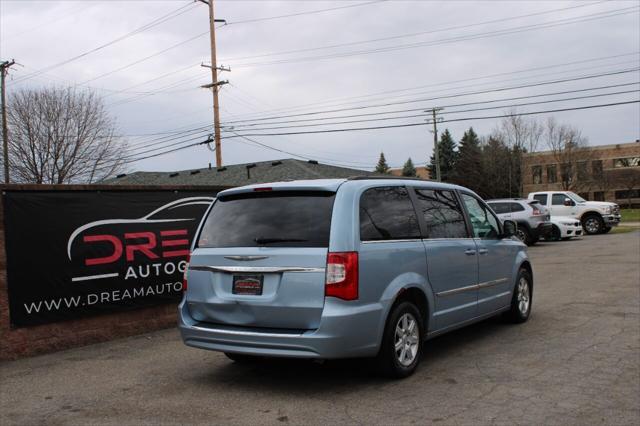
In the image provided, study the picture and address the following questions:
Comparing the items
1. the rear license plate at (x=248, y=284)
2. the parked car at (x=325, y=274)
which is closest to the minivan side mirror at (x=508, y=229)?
the parked car at (x=325, y=274)

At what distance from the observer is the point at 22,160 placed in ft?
120

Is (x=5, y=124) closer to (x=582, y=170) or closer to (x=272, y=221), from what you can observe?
(x=272, y=221)

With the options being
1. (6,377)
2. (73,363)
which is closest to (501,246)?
(73,363)

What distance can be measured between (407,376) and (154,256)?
4.37 metres

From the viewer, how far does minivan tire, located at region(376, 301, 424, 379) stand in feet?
16.8

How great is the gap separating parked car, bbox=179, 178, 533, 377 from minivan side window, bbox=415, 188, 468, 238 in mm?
20

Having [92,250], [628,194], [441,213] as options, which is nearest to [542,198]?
[441,213]

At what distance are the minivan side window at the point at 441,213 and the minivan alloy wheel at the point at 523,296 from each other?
1723 mm

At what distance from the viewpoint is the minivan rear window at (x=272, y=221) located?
4992mm

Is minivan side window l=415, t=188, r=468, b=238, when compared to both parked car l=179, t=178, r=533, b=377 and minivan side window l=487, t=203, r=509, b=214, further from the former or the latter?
minivan side window l=487, t=203, r=509, b=214

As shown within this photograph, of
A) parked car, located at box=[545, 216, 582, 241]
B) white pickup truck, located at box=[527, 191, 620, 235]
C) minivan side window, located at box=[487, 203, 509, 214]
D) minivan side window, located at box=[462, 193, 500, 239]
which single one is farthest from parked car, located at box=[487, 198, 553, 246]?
minivan side window, located at box=[462, 193, 500, 239]

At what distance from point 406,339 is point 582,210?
906 inches

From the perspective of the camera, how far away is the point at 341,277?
15.5 ft

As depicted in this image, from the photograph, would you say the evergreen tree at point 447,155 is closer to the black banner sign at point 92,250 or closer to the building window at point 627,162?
the building window at point 627,162
